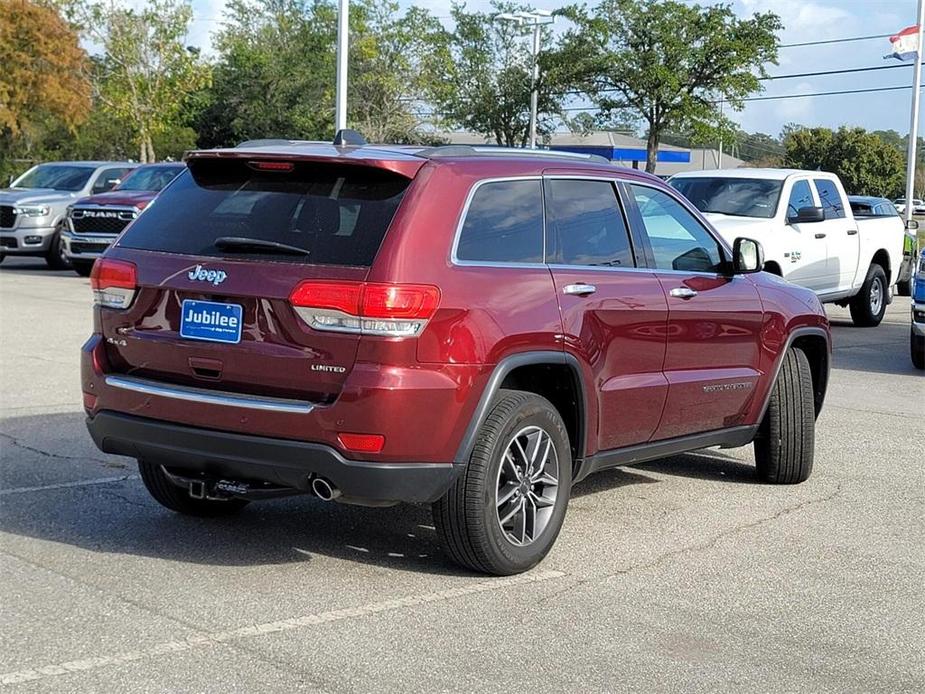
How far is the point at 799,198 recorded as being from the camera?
15727 mm

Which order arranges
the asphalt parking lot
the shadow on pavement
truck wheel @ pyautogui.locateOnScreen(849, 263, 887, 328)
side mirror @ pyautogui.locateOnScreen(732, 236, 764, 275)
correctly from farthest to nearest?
1. truck wheel @ pyautogui.locateOnScreen(849, 263, 887, 328)
2. side mirror @ pyautogui.locateOnScreen(732, 236, 764, 275)
3. the shadow on pavement
4. the asphalt parking lot

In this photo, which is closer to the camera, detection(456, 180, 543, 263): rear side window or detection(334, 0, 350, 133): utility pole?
detection(456, 180, 543, 263): rear side window

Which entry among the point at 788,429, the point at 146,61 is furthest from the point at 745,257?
the point at 146,61

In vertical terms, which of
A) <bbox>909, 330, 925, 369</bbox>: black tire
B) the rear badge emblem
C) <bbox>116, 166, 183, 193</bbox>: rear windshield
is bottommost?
<bbox>909, 330, 925, 369</bbox>: black tire

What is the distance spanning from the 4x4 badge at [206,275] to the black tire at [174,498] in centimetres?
122

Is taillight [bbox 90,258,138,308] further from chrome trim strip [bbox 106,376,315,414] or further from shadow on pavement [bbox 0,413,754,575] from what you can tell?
shadow on pavement [bbox 0,413,754,575]

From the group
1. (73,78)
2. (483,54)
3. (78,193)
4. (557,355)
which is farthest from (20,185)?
(483,54)

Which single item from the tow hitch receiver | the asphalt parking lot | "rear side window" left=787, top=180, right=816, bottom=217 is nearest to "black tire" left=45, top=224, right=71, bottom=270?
"rear side window" left=787, top=180, right=816, bottom=217

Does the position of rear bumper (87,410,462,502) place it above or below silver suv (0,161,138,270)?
below

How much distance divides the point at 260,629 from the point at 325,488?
65 centimetres

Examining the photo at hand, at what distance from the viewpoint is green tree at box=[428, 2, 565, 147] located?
196 ft

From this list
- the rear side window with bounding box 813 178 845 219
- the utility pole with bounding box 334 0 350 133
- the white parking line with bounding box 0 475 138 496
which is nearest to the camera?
the white parking line with bounding box 0 475 138 496

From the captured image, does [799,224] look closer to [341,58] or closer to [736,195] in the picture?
[736,195]

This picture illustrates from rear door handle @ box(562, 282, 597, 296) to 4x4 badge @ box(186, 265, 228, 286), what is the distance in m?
1.53
